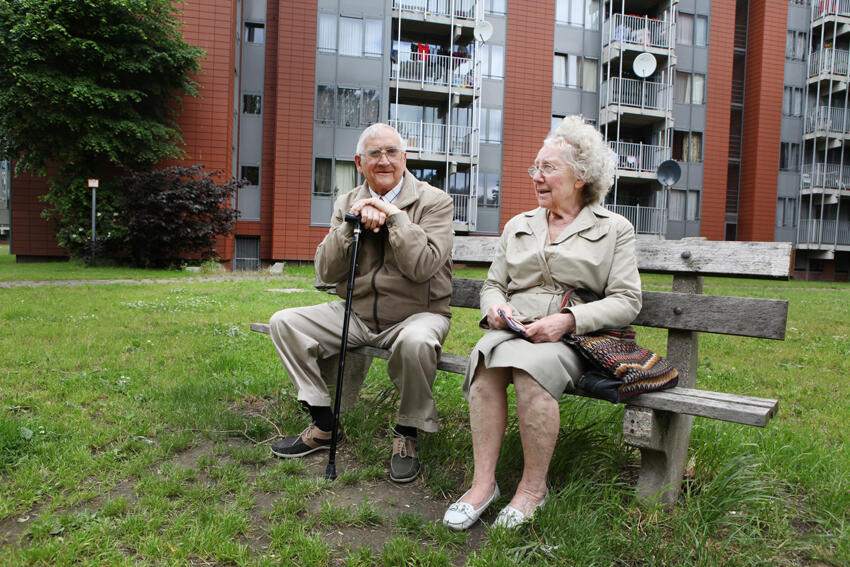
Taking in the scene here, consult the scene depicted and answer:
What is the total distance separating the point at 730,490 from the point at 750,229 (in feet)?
92.9

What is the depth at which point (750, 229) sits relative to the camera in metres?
27.1

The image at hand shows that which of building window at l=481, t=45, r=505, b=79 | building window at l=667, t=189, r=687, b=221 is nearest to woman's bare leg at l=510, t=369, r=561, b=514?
building window at l=481, t=45, r=505, b=79

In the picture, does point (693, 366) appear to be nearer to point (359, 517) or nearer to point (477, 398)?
point (477, 398)

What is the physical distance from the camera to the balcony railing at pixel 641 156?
25.2 metres

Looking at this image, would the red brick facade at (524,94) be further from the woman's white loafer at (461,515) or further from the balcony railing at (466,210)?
the woman's white loafer at (461,515)

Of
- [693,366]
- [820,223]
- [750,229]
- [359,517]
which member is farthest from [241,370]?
[820,223]

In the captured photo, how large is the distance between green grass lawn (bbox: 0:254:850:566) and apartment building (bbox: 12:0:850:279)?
54.1ft

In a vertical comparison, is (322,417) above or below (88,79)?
below

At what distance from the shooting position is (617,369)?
233 cm

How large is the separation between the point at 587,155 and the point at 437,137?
803 inches

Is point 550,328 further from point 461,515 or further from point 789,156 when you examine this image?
point 789,156

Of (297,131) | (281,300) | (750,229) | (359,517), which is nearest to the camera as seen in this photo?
(359,517)

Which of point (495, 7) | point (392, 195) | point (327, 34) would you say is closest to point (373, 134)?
point (392, 195)

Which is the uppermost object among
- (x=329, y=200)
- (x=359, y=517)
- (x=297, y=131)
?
(x=297, y=131)
